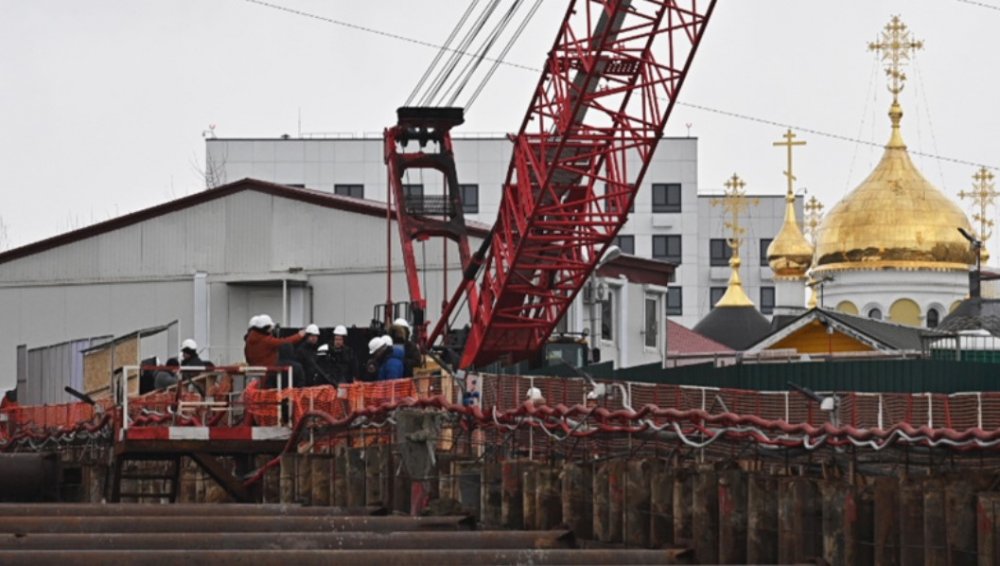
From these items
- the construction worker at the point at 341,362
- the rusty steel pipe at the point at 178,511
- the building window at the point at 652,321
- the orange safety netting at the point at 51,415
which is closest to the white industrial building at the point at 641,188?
the building window at the point at 652,321

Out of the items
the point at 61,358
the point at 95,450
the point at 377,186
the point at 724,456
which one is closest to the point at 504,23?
the point at 61,358

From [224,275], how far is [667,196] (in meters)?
66.6

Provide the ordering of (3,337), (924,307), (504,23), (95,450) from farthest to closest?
(924,307), (3,337), (504,23), (95,450)

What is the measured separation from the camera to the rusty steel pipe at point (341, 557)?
23.4 meters

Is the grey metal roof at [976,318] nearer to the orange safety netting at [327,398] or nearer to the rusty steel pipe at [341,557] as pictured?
the orange safety netting at [327,398]

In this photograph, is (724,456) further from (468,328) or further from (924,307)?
(924,307)

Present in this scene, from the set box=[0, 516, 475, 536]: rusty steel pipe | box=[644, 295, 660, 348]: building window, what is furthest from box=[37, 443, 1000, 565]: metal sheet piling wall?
box=[644, 295, 660, 348]: building window

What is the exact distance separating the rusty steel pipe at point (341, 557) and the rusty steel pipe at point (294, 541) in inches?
39.2

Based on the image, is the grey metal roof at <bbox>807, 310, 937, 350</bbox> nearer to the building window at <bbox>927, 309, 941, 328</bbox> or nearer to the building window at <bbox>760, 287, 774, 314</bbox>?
the building window at <bbox>927, 309, 941, 328</bbox>

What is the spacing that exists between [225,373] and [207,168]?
298 ft

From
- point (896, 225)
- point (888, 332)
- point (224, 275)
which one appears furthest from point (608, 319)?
point (896, 225)

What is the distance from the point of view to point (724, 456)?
25.0 m

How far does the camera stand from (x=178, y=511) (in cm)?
2950

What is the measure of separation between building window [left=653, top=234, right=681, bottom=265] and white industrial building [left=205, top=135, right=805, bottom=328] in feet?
0.16
